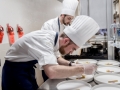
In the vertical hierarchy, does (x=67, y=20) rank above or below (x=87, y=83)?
above

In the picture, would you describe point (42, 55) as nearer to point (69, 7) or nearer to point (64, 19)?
point (64, 19)

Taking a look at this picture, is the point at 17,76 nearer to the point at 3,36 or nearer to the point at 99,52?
the point at 3,36

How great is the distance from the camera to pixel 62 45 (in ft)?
4.00

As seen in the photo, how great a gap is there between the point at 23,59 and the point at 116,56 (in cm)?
150

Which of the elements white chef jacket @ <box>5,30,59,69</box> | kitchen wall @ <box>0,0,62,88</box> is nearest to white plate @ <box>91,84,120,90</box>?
white chef jacket @ <box>5,30,59,69</box>

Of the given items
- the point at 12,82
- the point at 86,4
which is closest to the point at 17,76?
the point at 12,82

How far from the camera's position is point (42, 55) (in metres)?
0.99

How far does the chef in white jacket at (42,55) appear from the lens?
101cm

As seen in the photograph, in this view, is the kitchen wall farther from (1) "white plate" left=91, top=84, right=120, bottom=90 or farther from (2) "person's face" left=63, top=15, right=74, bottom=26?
(1) "white plate" left=91, top=84, right=120, bottom=90

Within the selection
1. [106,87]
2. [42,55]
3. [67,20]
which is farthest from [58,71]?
[67,20]

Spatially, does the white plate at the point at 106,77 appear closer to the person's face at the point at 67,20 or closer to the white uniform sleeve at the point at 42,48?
the white uniform sleeve at the point at 42,48

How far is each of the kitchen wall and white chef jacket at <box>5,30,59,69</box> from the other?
0.61 metres

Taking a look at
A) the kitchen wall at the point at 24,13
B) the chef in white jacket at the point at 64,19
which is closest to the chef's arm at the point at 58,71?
the kitchen wall at the point at 24,13

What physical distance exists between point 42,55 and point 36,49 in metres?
0.06
